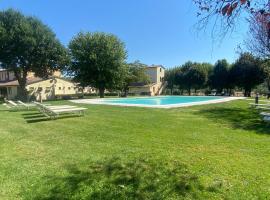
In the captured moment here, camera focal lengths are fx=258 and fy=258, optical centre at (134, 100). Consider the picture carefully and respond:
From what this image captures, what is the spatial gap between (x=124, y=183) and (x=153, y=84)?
53824mm

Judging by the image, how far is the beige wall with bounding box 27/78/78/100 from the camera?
1693 inches

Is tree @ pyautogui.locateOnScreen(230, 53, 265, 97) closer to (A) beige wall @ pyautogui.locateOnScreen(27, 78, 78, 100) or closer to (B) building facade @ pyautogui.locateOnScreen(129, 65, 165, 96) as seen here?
(B) building facade @ pyautogui.locateOnScreen(129, 65, 165, 96)

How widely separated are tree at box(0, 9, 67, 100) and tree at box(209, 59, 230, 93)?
32917 millimetres

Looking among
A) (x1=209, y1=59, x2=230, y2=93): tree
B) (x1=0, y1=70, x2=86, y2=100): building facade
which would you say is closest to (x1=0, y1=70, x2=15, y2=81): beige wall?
(x1=0, y1=70, x2=86, y2=100): building facade

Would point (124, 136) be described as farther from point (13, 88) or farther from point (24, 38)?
point (13, 88)

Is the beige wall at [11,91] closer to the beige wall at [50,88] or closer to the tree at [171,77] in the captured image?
the beige wall at [50,88]

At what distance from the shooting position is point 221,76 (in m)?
54.3

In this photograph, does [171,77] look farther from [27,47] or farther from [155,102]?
[27,47]

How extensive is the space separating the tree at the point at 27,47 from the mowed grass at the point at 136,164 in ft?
87.7

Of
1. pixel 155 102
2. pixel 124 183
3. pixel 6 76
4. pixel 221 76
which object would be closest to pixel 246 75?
pixel 221 76

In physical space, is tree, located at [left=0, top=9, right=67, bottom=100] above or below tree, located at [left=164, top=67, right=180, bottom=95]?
above

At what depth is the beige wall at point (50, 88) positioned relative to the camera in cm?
4300

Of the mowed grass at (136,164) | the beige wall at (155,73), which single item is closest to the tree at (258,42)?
the mowed grass at (136,164)

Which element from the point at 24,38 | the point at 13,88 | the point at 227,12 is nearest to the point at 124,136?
the point at 227,12
